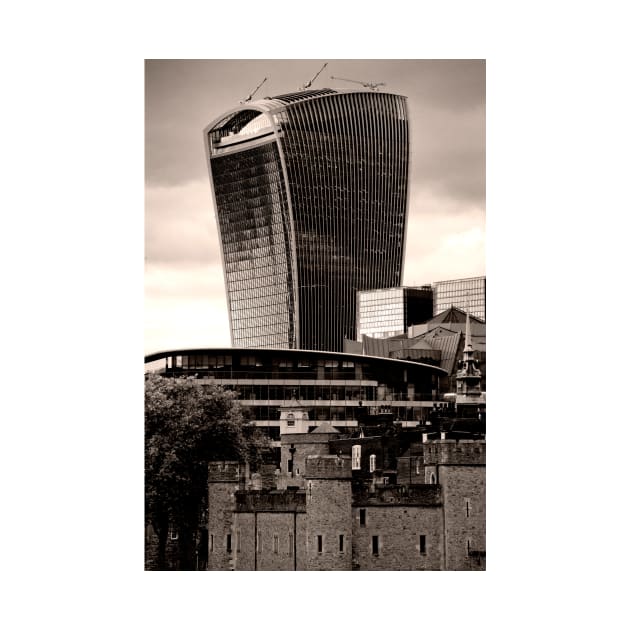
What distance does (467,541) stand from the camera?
3000cm

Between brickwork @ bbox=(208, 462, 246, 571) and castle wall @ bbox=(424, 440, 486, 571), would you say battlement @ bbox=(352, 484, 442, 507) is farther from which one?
brickwork @ bbox=(208, 462, 246, 571)

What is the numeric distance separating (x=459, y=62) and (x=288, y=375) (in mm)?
26599

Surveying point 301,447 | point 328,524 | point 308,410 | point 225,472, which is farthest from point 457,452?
point 308,410

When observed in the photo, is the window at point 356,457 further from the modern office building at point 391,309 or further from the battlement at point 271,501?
the modern office building at point 391,309

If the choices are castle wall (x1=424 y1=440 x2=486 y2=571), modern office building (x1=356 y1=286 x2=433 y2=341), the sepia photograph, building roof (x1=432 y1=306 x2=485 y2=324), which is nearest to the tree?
the sepia photograph

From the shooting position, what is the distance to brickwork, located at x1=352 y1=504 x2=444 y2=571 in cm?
3055

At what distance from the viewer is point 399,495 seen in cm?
3152

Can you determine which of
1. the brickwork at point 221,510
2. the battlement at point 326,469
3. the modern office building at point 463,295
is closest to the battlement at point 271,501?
the brickwork at point 221,510

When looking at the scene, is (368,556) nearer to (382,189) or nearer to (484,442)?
(484,442)

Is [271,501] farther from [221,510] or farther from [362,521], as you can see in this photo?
[362,521]

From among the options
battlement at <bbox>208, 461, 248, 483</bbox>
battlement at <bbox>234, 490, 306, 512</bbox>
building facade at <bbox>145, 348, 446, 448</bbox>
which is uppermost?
building facade at <bbox>145, 348, 446, 448</bbox>

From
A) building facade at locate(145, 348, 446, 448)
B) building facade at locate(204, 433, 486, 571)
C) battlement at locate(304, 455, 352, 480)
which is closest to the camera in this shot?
building facade at locate(204, 433, 486, 571)

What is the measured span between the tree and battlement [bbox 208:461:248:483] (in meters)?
0.50

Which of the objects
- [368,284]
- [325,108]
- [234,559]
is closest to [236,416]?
[234,559]
